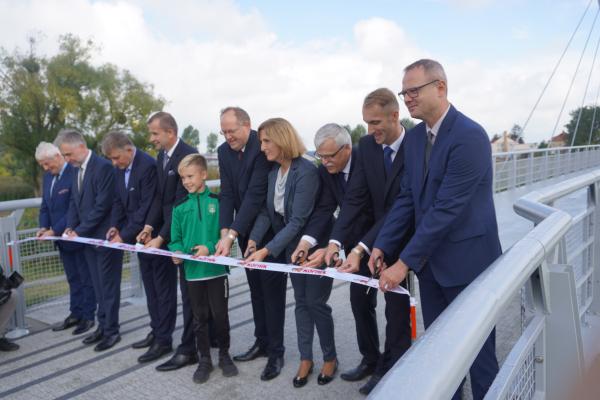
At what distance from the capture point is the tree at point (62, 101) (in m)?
35.3

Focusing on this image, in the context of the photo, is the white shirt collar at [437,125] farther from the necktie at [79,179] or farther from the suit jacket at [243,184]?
the necktie at [79,179]

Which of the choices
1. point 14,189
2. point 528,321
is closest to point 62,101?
point 14,189

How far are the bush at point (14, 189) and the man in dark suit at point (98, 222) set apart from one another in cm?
3507

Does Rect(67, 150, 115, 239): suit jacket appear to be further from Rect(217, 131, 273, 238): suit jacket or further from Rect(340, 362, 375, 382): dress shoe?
Rect(340, 362, 375, 382): dress shoe

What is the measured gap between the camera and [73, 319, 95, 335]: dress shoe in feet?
17.0

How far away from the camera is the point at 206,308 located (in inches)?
159

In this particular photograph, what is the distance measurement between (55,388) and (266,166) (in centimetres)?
232

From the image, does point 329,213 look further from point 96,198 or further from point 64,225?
point 64,225

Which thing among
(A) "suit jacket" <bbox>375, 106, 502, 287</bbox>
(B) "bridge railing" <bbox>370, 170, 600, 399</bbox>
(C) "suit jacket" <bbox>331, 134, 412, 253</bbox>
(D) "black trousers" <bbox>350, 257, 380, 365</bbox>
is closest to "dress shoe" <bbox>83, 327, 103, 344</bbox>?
(D) "black trousers" <bbox>350, 257, 380, 365</bbox>

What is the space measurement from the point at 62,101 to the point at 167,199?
1404 inches

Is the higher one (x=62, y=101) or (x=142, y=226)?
(x=62, y=101)

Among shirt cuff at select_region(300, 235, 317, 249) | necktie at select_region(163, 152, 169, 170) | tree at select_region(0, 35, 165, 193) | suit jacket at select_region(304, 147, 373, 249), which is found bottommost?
shirt cuff at select_region(300, 235, 317, 249)

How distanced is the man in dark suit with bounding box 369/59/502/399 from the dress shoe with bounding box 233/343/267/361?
1879 mm

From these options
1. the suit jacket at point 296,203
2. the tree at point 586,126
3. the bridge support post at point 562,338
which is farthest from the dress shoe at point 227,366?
the tree at point 586,126
